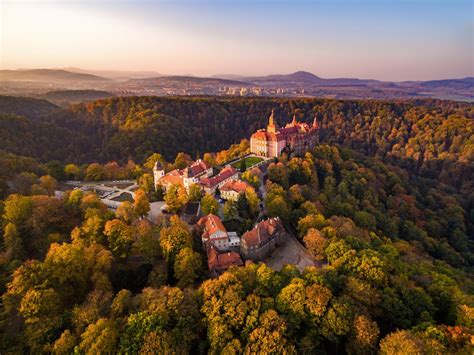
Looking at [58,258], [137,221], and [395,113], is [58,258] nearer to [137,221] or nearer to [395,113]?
[137,221]

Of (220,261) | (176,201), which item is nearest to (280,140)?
(176,201)

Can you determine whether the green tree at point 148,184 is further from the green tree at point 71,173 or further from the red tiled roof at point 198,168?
the green tree at point 71,173

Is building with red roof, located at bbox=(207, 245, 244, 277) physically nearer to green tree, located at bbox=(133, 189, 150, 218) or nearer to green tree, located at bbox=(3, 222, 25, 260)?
green tree, located at bbox=(133, 189, 150, 218)

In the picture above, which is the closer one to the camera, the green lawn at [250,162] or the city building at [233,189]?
the city building at [233,189]

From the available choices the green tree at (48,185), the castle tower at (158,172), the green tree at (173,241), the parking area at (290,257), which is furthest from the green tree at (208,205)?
the green tree at (48,185)

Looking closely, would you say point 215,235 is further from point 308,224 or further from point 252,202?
point 308,224

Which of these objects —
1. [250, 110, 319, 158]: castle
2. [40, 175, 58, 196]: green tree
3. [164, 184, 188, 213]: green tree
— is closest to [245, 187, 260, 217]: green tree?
[164, 184, 188, 213]: green tree
